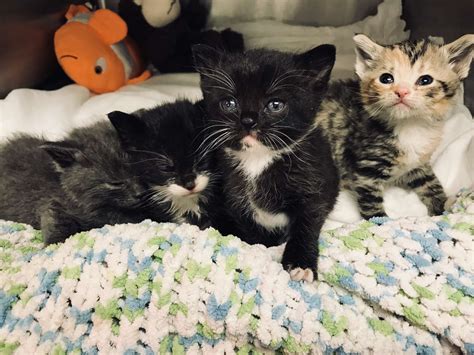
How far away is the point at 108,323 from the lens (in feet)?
3.52

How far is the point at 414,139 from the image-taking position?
157cm

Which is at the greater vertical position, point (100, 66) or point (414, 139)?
point (414, 139)

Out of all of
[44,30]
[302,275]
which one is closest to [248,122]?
[302,275]

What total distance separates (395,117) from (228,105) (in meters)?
0.60

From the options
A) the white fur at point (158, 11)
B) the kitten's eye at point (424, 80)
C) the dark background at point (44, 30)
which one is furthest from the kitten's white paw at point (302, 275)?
the white fur at point (158, 11)

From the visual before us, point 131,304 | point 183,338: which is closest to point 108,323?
point 131,304

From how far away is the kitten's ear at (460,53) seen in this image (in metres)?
1.49

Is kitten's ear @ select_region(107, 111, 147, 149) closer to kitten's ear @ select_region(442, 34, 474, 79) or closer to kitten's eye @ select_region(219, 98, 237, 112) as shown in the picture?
kitten's eye @ select_region(219, 98, 237, 112)

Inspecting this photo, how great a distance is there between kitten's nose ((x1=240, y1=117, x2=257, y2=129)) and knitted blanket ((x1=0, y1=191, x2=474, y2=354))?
0.29m

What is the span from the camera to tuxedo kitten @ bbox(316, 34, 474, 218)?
1483 millimetres

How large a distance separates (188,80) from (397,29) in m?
1.10

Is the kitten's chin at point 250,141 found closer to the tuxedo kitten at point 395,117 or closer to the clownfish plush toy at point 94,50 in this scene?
the tuxedo kitten at point 395,117

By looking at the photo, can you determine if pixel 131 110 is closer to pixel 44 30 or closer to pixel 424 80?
pixel 44 30

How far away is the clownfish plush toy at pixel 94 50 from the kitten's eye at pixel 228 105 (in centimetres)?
113
